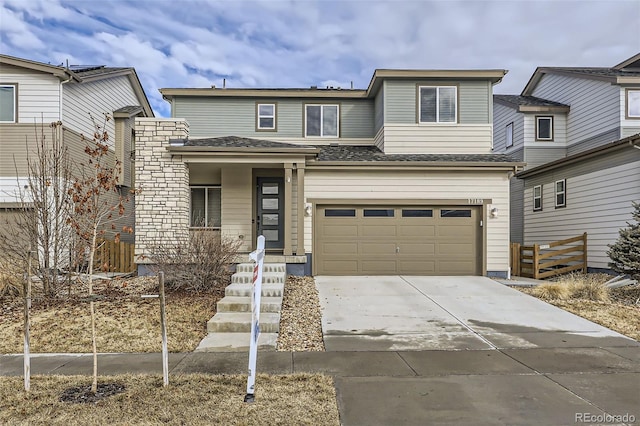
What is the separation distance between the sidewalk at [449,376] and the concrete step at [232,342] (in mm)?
223

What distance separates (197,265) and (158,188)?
3.53 m

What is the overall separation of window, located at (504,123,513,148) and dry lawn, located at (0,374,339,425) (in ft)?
60.2

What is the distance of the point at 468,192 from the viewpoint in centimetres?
1257

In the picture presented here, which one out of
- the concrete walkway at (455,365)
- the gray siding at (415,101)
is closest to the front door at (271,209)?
the gray siding at (415,101)

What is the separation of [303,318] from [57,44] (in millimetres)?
13841

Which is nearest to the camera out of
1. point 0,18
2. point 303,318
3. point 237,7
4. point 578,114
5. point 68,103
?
point 303,318

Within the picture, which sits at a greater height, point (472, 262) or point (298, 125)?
point (298, 125)

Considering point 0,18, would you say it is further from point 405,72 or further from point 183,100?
point 405,72

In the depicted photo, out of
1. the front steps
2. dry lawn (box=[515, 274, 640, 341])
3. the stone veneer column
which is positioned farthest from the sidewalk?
the stone veneer column

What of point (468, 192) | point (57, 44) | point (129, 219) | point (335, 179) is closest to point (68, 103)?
point (57, 44)

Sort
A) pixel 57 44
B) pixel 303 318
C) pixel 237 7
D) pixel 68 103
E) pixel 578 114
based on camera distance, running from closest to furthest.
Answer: pixel 303 318, pixel 237 7, pixel 68 103, pixel 57 44, pixel 578 114

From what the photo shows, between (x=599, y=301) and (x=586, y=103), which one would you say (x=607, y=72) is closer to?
(x=586, y=103)

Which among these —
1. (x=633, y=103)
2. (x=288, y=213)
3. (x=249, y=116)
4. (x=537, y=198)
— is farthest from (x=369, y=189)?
(x=633, y=103)

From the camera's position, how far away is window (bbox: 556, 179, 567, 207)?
1522 cm
